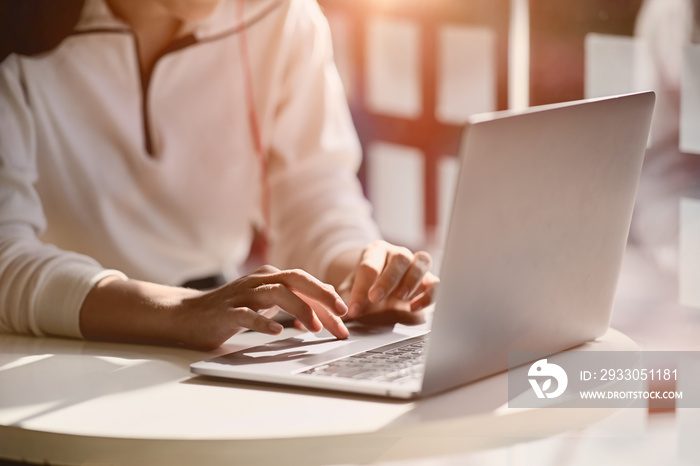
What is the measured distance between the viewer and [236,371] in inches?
30.7

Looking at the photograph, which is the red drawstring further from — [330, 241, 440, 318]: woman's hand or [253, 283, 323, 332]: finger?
[253, 283, 323, 332]: finger

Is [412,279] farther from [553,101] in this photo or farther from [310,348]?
[553,101]

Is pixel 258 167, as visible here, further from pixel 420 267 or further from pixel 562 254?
pixel 562 254

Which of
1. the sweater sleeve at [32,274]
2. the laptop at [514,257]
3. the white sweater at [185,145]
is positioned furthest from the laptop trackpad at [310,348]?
the white sweater at [185,145]

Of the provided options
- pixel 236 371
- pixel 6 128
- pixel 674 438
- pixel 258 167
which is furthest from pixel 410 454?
pixel 674 438

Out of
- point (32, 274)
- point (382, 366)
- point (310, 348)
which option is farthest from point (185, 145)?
point (382, 366)

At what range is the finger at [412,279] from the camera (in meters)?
1.04

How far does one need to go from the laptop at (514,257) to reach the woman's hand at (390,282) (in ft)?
0.41

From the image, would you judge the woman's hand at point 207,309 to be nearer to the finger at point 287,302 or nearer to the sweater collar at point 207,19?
the finger at point 287,302

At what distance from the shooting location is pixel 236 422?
67 centimetres

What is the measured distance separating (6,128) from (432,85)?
145 centimetres

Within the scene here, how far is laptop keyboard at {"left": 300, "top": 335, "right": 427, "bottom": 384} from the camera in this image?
742 millimetres

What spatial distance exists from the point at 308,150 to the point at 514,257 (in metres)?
0.93

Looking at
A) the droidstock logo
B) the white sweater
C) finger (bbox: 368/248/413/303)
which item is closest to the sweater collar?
the white sweater
